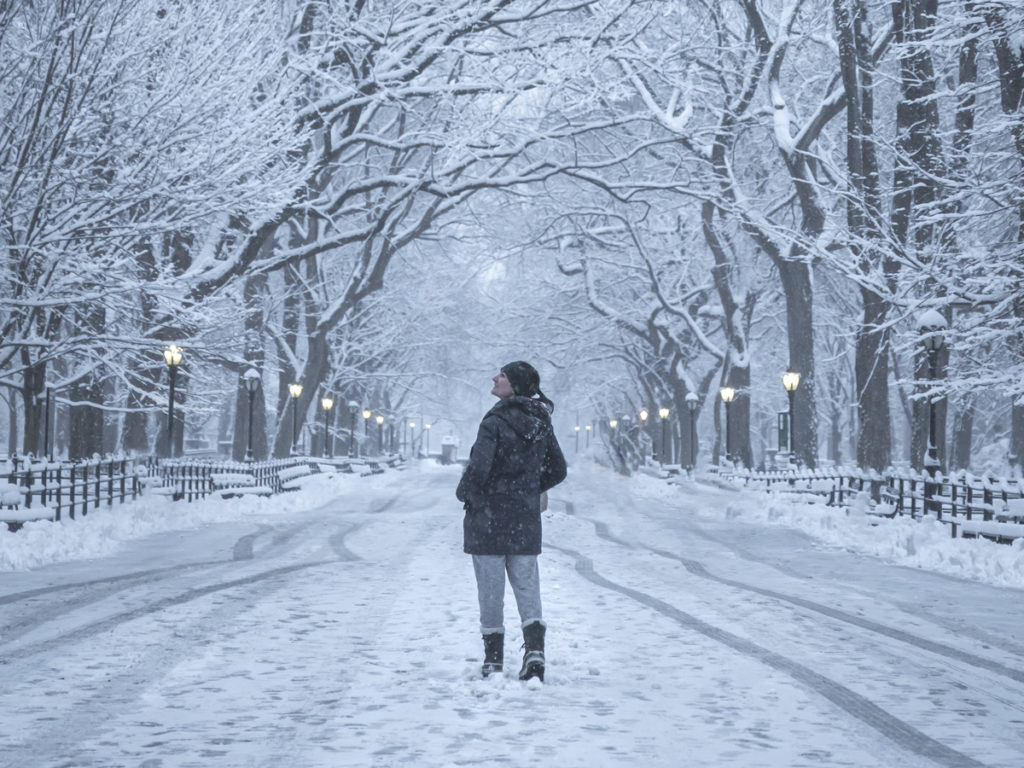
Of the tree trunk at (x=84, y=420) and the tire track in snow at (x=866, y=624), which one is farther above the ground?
the tree trunk at (x=84, y=420)

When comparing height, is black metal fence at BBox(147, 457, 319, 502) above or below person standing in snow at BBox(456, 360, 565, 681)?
below

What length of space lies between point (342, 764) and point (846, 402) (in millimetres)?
59762

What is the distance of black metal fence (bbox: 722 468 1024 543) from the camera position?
55.5ft

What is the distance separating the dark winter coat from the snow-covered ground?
77 centimetres

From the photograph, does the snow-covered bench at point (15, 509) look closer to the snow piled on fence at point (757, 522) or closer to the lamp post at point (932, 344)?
the snow piled on fence at point (757, 522)

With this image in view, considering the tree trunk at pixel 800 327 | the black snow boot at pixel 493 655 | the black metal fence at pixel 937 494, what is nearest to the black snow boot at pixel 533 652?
the black snow boot at pixel 493 655

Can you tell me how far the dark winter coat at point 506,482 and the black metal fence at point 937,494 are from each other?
36.0ft

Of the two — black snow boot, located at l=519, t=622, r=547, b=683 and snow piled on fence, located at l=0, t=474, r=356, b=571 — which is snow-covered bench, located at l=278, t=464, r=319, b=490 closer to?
snow piled on fence, located at l=0, t=474, r=356, b=571

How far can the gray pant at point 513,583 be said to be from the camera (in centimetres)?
705

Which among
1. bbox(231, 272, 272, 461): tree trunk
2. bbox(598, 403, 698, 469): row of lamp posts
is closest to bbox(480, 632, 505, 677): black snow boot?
bbox(231, 272, 272, 461): tree trunk

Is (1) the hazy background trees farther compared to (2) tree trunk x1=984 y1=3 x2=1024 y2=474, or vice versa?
(2) tree trunk x1=984 y1=3 x2=1024 y2=474

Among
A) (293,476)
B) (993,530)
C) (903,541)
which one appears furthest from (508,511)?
(293,476)

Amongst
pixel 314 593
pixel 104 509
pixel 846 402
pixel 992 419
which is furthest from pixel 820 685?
pixel 846 402

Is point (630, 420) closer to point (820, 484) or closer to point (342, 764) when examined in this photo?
point (820, 484)
